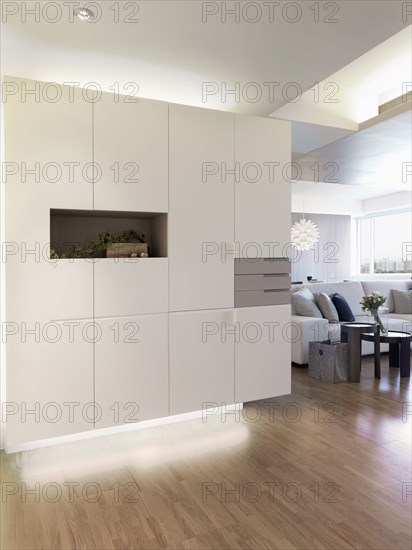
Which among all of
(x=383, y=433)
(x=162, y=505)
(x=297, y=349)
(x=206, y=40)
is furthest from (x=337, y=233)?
(x=162, y=505)

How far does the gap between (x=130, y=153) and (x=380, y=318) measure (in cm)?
440

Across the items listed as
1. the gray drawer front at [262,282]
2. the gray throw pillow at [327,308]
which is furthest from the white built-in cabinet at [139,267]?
the gray throw pillow at [327,308]

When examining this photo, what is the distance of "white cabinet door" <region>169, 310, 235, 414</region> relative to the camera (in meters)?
3.07

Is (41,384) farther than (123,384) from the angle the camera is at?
No

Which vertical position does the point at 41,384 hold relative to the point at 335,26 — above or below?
below

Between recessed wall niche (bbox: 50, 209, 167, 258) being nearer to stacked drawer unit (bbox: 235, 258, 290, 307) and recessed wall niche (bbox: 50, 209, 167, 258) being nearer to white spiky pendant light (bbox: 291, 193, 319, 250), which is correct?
stacked drawer unit (bbox: 235, 258, 290, 307)

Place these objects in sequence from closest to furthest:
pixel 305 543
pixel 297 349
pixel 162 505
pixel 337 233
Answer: pixel 305 543 < pixel 162 505 < pixel 297 349 < pixel 337 233

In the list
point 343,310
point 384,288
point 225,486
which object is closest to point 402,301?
point 384,288

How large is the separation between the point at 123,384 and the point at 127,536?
110 centimetres

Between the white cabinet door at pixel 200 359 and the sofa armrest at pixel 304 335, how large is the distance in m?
1.94

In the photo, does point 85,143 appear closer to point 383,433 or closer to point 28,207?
point 28,207

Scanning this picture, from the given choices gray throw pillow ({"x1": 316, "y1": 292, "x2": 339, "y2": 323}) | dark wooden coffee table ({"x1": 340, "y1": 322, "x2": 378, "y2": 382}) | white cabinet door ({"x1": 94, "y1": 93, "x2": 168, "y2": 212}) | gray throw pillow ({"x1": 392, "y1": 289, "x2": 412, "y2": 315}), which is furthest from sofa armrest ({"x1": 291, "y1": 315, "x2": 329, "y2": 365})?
white cabinet door ({"x1": 94, "y1": 93, "x2": 168, "y2": 212})

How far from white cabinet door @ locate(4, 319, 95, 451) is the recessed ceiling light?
1.77m

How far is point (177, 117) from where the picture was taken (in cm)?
303
